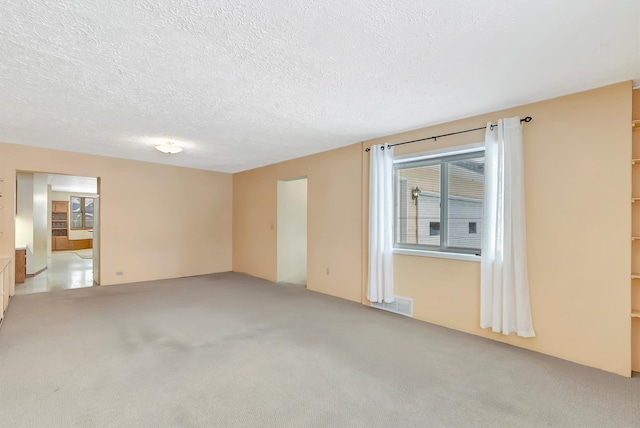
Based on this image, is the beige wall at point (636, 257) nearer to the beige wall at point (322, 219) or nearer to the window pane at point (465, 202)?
the window pane at point (465, 202)

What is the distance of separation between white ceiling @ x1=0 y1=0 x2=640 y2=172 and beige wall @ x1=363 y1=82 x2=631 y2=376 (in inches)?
10.6

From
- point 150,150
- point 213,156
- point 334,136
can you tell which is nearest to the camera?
point 334,136

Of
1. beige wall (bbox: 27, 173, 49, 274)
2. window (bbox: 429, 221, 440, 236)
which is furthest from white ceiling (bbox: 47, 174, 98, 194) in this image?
window (bbox: 429, 221, 440, 236)

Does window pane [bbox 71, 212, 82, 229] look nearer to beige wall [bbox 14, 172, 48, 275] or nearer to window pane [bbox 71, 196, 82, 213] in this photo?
window pane [bbox 71, 196, 82, 213]

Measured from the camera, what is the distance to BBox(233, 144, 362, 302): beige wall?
467 cm

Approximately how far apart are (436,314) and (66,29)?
13.5 ft

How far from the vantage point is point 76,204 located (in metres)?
12.6

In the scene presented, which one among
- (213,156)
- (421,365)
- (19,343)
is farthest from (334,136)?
(19,343)

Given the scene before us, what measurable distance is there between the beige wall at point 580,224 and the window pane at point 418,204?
98cm

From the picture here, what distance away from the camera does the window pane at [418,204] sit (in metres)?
3.83

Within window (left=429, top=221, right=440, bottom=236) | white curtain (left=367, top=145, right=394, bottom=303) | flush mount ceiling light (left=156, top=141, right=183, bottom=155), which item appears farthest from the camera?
flush mount ceiling light (left=156, top=141, right=183, bottom=155)

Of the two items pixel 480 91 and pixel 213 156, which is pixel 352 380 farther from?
pixel 213 156

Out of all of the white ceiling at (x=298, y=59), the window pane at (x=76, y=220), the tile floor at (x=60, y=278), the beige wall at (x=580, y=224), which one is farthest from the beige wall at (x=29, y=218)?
the beige wall at (x=580, y=224)

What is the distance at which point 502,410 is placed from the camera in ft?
6.56
